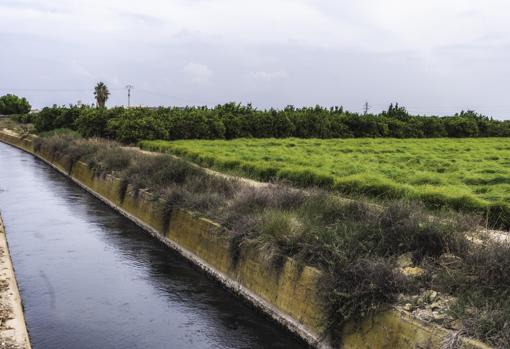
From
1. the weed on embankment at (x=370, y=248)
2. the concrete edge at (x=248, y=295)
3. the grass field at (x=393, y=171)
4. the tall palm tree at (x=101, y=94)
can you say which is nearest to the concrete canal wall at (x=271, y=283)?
the concrete edge at (x=248, y=295)

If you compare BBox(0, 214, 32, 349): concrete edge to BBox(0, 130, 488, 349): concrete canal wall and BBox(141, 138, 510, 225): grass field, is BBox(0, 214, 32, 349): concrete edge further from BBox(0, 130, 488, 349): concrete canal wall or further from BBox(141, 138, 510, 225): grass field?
BBox(141, 138, 510, 225): grass field

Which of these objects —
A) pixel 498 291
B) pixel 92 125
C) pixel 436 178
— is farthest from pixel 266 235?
pixel 92 125

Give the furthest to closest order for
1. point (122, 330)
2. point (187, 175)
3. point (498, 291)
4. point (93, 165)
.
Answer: point (93, 165) → point (187, 175) → point (122, 330) → point (498, 291)

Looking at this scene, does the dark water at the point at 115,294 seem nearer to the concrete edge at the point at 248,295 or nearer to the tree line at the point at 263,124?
the concrete edge at the point at 248,295

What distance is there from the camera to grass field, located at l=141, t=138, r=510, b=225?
12.4 metres

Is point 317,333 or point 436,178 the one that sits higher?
point 436,178

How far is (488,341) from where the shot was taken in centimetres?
567

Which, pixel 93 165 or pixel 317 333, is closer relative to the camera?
pixel 317 333

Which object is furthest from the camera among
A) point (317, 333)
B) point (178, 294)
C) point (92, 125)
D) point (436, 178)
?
point (92, 125)

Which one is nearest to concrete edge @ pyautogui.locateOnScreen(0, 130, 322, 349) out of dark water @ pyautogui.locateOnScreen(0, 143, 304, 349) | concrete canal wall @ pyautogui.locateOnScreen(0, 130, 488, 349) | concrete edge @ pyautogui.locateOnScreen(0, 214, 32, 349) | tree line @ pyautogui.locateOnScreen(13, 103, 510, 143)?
concrete canal wall @ pyautogui.locateOnScreen(0, 130, 488, 349)

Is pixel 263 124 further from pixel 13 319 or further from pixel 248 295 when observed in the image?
pixel 13 319

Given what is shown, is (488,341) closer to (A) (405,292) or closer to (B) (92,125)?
(A) (405,292)

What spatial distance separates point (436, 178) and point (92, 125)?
27.2 meters

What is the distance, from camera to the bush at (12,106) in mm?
84000
